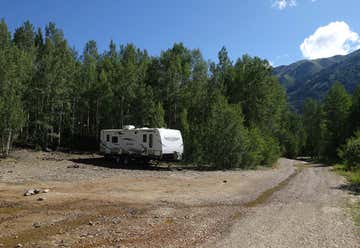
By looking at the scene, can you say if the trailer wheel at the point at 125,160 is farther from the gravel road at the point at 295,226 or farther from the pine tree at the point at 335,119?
the pine tree at the point at 335,119

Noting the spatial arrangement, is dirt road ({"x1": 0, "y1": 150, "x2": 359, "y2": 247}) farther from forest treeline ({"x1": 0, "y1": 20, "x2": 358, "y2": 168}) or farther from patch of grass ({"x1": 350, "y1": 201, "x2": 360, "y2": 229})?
forest treeline ({"x1": 0, "y1": 20, "x2": 358, "y2": 168})

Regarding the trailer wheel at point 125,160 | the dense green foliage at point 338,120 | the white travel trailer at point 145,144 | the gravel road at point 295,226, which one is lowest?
the gravel road at point 295,226

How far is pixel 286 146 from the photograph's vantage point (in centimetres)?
7050

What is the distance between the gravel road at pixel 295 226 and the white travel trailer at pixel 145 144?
1320 centimetres

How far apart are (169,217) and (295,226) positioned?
3.52 m

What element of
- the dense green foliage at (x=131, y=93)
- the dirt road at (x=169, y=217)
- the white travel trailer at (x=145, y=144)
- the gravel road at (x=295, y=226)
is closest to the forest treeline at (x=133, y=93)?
the dense green foliage at (x=131, y=93)

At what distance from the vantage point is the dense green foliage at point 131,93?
Answer: 35906 mm

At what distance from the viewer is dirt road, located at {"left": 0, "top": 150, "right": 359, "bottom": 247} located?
775cm

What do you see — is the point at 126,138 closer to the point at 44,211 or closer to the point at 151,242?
the point at 44,211

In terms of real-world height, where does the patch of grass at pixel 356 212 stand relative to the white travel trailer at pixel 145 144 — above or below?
below

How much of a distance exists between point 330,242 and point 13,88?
31730mm

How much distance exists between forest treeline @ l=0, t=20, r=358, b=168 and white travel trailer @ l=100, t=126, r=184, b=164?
4.49m

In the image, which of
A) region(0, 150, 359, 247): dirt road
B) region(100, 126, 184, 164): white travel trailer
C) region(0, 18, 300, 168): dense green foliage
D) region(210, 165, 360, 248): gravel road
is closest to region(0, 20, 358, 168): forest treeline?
region(0, 18, 300, 168): dense green foliage

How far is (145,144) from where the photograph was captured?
87.2 feet
